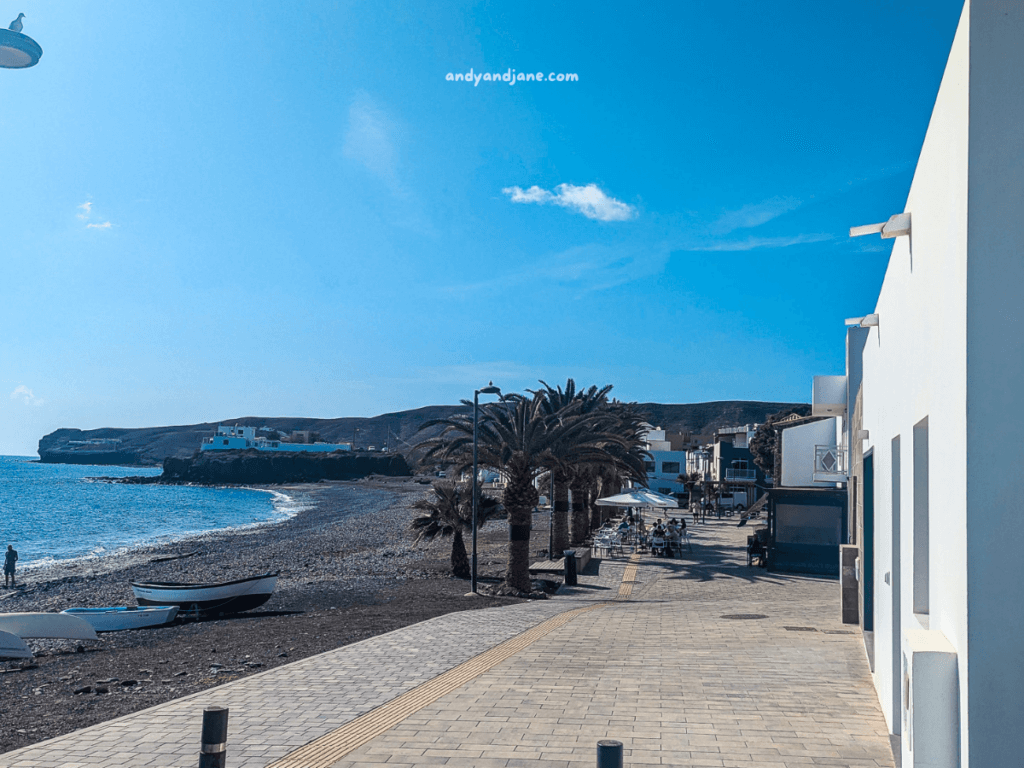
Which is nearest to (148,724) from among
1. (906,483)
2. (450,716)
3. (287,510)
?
(450,716)

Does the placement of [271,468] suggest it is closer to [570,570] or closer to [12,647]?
[570,570]

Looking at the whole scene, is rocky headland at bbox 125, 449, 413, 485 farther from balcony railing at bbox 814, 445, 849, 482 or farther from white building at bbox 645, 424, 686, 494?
balcony railing at bbox 814, 445, 849, 482

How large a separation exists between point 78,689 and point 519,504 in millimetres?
11174

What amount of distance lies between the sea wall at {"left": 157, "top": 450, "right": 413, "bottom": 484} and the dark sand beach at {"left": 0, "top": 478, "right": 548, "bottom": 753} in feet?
336

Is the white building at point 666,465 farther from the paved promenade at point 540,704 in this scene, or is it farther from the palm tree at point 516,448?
the paved promenade at point 540,704

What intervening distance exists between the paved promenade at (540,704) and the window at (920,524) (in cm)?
168

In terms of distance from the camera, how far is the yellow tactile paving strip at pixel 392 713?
6.36 m

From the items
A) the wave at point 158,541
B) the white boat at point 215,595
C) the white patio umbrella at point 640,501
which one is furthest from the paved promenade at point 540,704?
the wave at point 158,541

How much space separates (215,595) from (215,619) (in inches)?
31.9

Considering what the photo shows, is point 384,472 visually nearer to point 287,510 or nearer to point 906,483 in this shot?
point 287,510

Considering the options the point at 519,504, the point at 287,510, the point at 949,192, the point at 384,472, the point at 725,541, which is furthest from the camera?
the point at 384,472

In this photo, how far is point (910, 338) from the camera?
5320mm

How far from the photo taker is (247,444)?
167000 mm

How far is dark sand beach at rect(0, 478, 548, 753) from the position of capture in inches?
397
